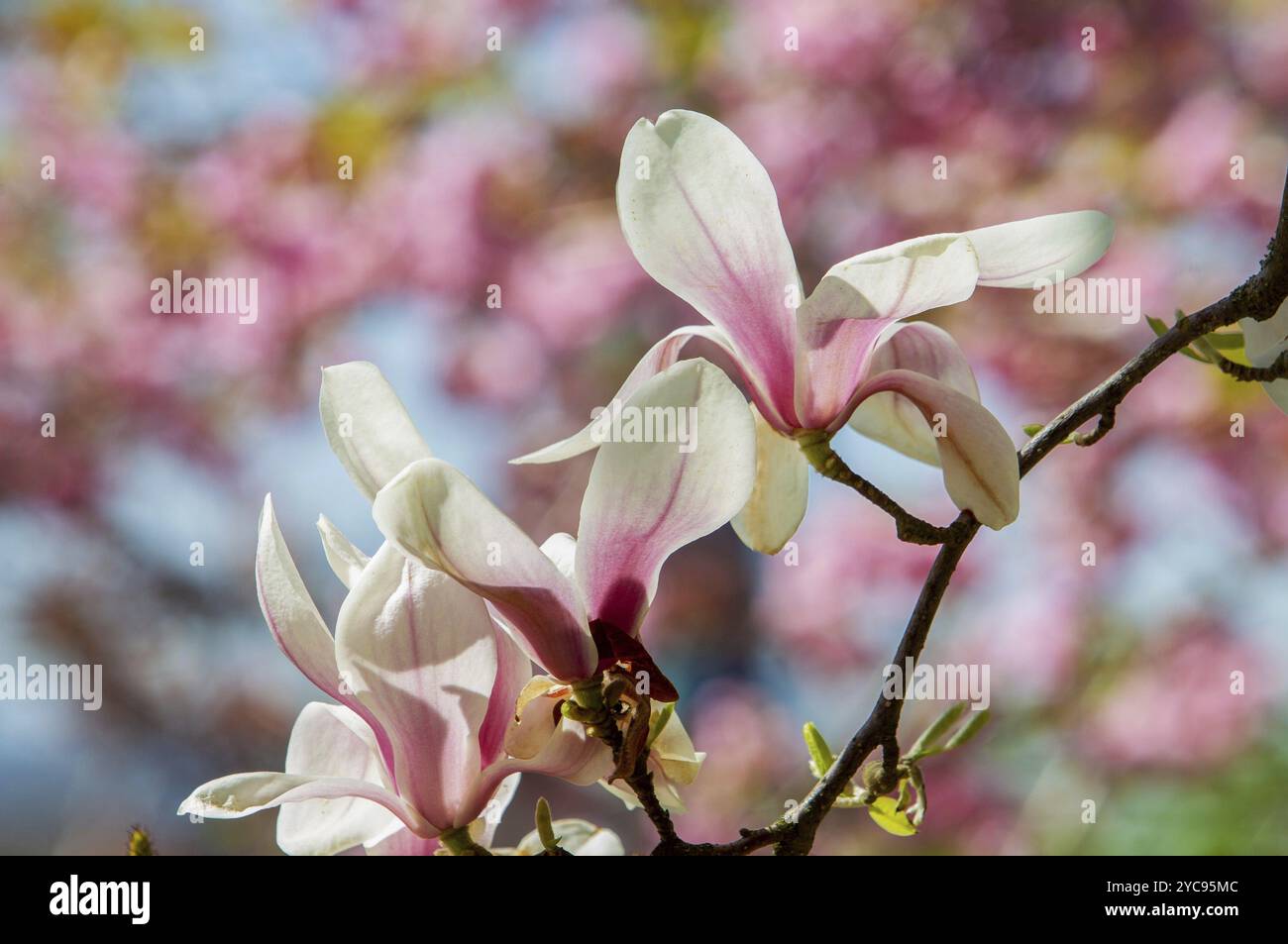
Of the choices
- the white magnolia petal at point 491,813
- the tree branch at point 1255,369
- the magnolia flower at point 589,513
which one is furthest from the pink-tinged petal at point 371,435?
the tree branch at point 1255,369

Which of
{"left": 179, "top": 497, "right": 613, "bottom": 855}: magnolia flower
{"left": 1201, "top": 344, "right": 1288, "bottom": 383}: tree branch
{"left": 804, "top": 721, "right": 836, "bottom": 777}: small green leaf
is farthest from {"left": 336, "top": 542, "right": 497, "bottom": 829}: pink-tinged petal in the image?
{"left": 1201, "top": 344, "right": 1288, "bottom": 383}: tree branch

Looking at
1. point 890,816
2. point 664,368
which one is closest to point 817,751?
point 890,816

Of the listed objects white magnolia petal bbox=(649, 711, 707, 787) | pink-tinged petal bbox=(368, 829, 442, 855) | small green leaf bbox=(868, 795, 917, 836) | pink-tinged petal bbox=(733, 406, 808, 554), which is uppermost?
pink-tinged petal bbox=(733, 406, 808, 554)

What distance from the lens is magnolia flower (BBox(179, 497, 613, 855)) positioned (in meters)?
0.33

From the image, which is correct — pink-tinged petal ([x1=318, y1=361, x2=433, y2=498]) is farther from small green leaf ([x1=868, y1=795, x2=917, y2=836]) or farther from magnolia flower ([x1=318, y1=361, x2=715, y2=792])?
small green leaf ([x1=868, y1=795, x2=917, y2=836])

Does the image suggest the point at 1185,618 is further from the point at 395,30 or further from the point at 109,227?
the point at 109,227

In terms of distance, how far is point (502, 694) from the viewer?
35 centimetres

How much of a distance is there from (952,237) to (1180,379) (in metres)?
1.84

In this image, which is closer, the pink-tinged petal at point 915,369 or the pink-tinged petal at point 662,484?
the pink-tinged petal at point 662,484

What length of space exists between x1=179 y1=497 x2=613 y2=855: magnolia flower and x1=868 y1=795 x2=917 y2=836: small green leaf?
99mm

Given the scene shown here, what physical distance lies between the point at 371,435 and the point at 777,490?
0.45 ft

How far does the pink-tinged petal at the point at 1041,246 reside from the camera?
0.34 m

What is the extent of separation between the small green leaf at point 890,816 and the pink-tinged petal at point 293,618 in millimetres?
161

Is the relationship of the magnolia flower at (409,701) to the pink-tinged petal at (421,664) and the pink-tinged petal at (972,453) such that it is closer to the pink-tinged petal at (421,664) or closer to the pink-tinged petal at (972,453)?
the pink-tinged petal at (421,664)
